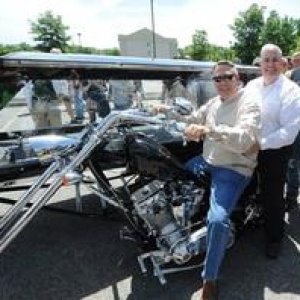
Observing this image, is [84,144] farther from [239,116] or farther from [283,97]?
[283,97]

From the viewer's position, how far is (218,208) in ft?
11.3

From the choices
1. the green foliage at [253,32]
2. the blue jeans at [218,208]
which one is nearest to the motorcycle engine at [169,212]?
the blue jeans at [218,208]

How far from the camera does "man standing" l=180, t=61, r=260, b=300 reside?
3.33 m

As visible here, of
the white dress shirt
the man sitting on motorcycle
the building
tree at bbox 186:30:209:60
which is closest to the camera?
the man sitting on motorcycle

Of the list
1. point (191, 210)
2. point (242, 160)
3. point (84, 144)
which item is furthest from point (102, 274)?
point (242, 160)

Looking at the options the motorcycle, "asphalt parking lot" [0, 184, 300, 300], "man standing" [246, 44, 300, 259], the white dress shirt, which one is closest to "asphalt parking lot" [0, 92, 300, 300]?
"asphalt parking lot" [0, 184, 300, 300]

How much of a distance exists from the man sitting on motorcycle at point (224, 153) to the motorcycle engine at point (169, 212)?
0.69 feet

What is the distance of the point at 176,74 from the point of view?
500 cm

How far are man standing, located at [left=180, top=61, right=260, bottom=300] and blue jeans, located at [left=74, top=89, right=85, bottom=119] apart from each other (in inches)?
48.8

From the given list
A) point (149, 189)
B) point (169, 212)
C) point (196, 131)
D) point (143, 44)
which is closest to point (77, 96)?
point (149, 189)

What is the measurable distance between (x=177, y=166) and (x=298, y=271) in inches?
50.6

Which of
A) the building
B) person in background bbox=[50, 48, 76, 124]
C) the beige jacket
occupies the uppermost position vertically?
person in background bbox=[50, 48, 76, 124]

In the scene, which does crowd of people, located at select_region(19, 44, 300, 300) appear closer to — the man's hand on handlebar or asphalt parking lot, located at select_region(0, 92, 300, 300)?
the man's hand on handlebar

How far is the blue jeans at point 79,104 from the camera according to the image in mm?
4562
